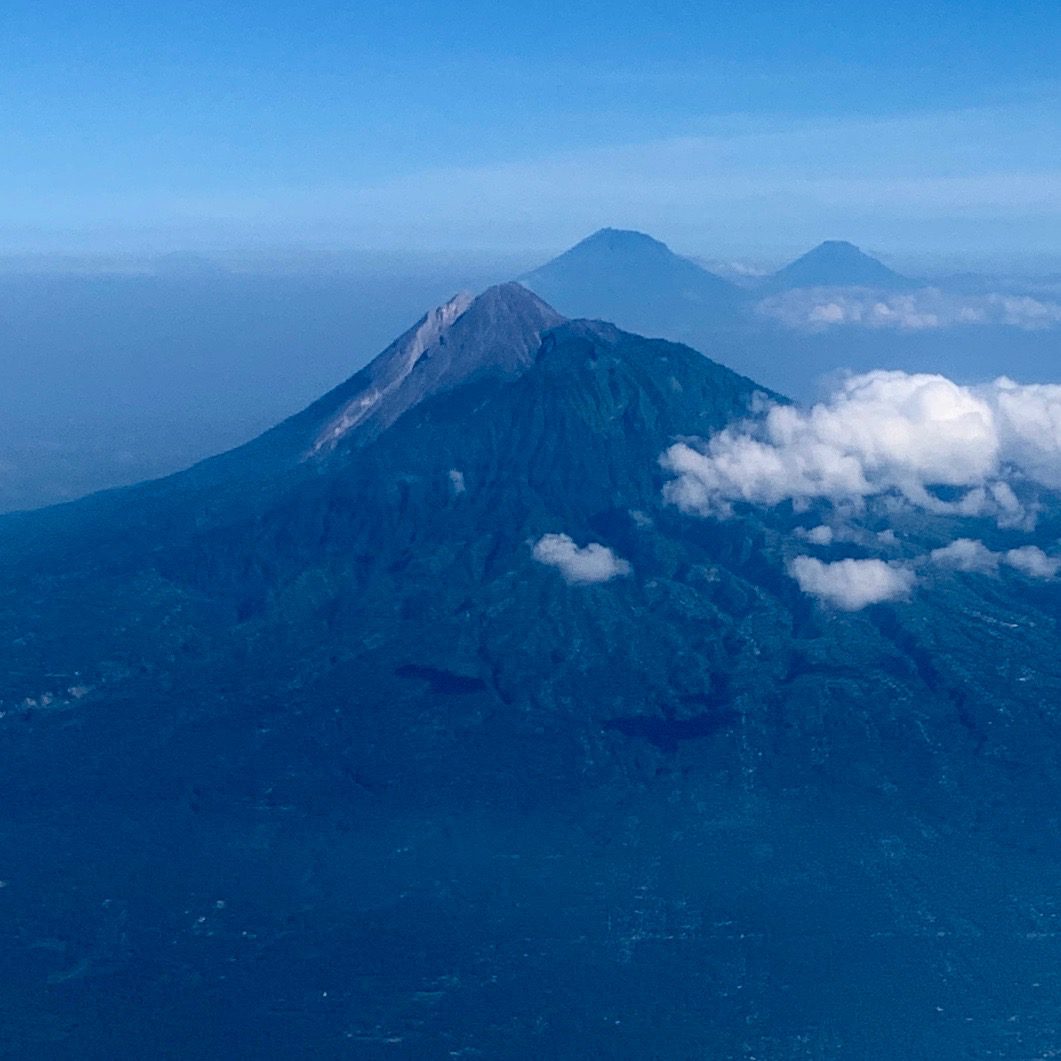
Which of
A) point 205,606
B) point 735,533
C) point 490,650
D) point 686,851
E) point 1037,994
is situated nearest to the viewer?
point 1037,994

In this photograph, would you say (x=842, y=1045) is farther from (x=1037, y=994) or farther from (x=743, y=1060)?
(x=1037, y=994)

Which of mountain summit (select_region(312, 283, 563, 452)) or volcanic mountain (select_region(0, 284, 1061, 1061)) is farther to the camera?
mountain summit (select_region(312, 283, 563, 452))

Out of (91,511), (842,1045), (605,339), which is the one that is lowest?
(842,1045)

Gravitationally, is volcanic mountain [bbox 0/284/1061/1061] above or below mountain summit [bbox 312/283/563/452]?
below

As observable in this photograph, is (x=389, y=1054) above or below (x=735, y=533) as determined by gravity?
below

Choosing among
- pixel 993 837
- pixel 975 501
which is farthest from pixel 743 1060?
pixel 975 501

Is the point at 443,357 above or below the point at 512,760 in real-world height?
above

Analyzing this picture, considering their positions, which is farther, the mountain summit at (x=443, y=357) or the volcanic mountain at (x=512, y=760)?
the mountain summit at (x=443, y=357)

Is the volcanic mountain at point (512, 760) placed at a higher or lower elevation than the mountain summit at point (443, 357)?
lower
